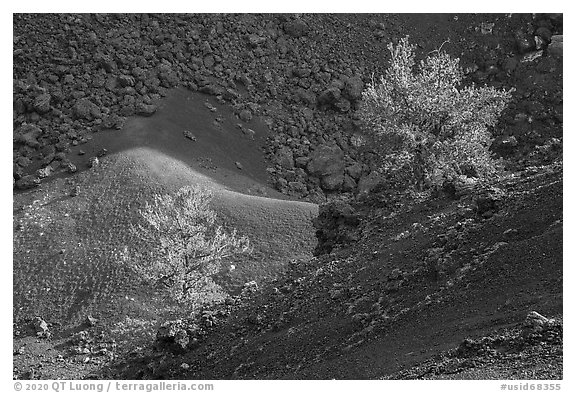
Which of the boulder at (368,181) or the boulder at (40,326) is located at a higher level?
the boulder at (368,181)

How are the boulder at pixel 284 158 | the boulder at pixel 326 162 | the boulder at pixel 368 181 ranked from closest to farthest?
the boulder at pixel 368 181
the boulder at pixel 326 162
the boulder at pixel 284 158

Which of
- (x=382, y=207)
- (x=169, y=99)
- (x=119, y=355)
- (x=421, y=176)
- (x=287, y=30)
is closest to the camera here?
(x=382, y=207)

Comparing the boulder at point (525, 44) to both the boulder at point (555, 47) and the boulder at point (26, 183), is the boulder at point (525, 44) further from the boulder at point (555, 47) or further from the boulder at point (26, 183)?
the boulder at point (26, 183)

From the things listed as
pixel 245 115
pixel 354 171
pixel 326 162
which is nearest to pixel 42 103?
pixel 245 115

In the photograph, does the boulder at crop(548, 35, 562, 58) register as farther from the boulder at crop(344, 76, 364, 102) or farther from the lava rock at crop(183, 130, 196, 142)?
the lava rock at crop(183, 130, 196, 142)

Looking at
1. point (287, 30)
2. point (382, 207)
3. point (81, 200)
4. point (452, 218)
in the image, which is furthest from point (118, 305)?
point (287, 30)

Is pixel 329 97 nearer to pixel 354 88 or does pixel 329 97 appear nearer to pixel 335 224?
pixel 354 88

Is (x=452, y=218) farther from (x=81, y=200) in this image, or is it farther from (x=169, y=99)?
(x=169, y=99)

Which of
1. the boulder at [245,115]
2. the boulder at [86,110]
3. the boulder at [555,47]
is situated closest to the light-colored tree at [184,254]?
the boulder at [86,110]

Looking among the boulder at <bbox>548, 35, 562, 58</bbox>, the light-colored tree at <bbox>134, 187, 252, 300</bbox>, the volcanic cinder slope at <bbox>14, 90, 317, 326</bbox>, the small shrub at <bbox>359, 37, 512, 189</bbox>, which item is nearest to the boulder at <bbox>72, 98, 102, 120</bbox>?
the volcanic cinder slope at <bbox>14, 90, 317, 326</bbox>
